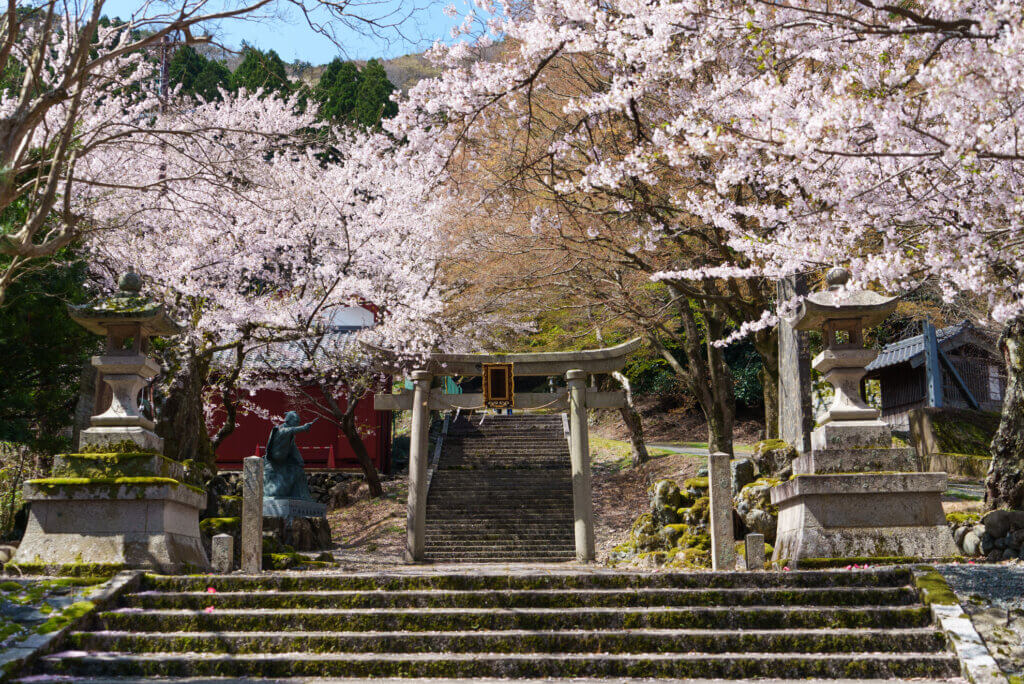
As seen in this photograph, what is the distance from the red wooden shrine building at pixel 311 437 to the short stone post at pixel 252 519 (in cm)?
1336

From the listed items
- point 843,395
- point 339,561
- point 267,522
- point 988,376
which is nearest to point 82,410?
point 267,522

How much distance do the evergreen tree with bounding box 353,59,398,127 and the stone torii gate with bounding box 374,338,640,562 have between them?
15604 mm

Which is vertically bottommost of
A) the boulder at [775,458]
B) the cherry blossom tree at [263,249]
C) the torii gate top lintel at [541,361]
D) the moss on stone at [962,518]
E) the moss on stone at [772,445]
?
the moss on stone at [962,518]

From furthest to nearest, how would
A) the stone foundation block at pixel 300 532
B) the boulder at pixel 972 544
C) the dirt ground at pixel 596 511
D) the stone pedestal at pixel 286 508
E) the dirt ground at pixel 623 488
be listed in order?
the dirt ground at pixel 623 488
the dirt ground at pixel 596 511
the stone pedestal at pixel 286 508
the stone foundation block at pixel 300 532
the boulder at pixel 972 544

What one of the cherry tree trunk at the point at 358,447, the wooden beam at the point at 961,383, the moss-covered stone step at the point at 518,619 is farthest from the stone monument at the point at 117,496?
the wooden beam at the point at 961,383

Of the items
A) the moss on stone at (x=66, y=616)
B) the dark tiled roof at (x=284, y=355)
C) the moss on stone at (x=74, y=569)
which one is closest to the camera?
the moss on stone at (x=66, y=616)

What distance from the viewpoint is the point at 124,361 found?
353 inches

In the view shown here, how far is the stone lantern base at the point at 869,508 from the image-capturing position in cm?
812

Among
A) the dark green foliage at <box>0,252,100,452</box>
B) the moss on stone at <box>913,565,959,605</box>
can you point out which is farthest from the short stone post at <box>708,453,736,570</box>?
the dark green foliage at <box>0,252,100,452</box>

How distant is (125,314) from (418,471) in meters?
7.88

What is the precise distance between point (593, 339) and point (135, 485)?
12965 millimetres

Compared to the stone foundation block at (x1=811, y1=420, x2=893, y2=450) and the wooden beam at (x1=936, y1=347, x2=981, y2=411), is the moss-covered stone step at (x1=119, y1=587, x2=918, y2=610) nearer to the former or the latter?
the stone foundation block at (x1=811, y1=420, x2=893, y2=450)

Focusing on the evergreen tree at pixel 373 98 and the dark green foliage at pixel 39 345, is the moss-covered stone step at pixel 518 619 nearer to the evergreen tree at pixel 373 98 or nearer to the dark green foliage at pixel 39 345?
the dark green foliage at pixel 39 345

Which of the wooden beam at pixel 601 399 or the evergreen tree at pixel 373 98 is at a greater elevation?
the evergreen tree at pixel 373 98
